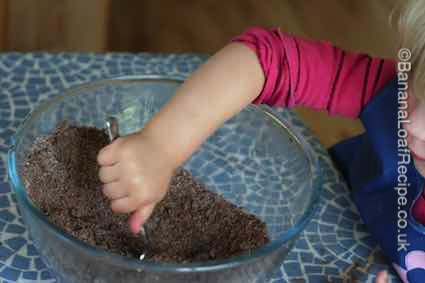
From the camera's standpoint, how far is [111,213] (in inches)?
22.9

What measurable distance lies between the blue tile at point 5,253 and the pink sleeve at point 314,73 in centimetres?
26

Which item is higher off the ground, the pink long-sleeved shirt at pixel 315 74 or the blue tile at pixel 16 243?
the pink long-sleeved shirt at pixel 315 74

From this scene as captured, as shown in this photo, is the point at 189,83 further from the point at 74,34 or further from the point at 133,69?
the point at 74,34

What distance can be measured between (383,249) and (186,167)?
Answer: 21 centimetres

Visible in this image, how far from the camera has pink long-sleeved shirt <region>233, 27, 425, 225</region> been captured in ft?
2.02

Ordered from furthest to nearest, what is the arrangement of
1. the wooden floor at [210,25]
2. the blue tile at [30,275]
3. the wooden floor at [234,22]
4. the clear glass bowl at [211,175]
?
the wooden floor at [234,22]
the wooden floor at [210,25]
the blue tile at [30,275]
the clear glass bowl at [211,175]

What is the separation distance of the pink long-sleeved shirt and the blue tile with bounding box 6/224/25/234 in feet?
0.80

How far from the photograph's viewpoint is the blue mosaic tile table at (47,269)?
612 mm

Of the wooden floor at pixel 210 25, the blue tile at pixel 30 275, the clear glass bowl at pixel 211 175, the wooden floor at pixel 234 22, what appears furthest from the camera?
the wooden floor at pixel 234 22

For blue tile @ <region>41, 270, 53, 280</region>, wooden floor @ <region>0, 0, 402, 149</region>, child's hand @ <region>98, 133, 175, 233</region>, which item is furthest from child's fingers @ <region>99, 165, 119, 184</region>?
wooden floor @ <region>0, 0, 402, 149</region>

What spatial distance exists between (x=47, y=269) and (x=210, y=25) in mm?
1232

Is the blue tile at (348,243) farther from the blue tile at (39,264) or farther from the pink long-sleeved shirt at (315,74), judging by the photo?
the blue tile at (39,264)

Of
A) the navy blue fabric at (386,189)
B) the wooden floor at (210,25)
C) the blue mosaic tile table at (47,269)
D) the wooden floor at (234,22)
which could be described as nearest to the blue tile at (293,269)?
the blue mosaic tile table at (47,269)

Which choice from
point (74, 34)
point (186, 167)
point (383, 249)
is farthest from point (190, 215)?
point (74, 34)
